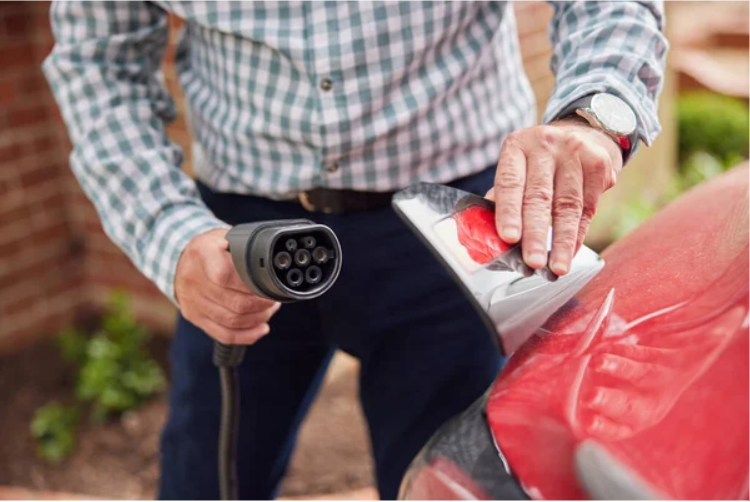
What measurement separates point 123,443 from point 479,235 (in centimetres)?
206

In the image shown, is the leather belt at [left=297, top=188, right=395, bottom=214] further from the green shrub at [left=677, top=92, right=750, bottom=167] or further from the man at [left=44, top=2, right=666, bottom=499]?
the green shrub at [left=677, top=92, right=750, bottom=167]

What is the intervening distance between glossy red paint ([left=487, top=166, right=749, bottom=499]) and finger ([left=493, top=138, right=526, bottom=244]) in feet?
0.41

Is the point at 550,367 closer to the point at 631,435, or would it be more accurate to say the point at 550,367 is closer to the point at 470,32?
the point at 631,435

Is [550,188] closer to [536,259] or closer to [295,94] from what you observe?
[536,259]

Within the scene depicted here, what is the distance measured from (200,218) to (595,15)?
0.60 meters

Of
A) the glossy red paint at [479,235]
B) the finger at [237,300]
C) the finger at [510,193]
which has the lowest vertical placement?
the finger at [237,300]

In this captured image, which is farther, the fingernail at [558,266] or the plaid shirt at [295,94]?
the plaid shirt at [295,94]

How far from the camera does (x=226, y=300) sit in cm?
115

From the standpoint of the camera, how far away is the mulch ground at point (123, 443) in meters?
2.58

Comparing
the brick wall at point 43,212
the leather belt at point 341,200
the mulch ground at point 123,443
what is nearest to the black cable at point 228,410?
the leather belt at point 341,200

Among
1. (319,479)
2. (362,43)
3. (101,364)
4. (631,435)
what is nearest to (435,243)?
(631,435)

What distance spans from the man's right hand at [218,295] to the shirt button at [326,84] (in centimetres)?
25

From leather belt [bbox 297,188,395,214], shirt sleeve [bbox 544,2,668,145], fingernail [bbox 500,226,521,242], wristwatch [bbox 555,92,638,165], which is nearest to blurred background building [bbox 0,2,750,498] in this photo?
leather belt [bbox 297,188,395,214]

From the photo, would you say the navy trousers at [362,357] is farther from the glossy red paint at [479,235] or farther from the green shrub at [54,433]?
the green shrub at [54,433]
